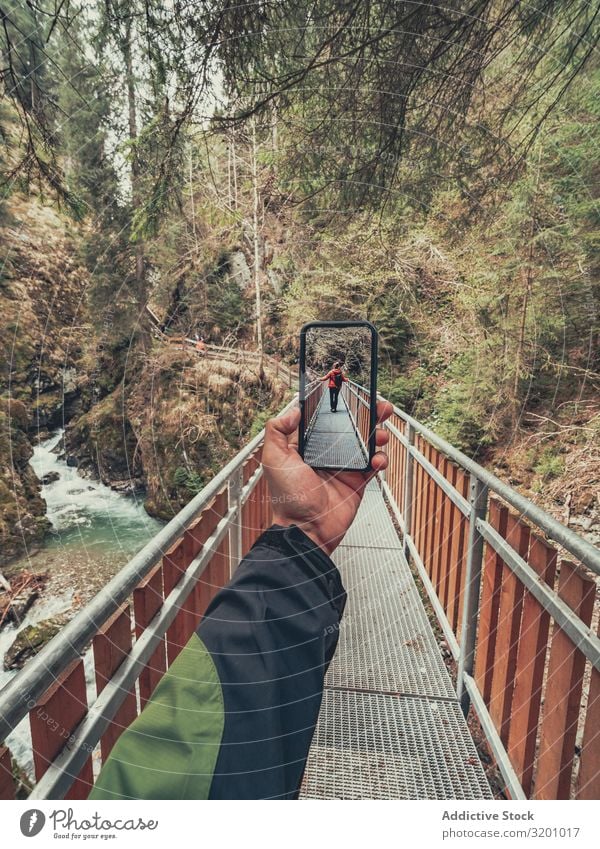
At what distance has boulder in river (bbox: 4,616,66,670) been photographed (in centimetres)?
458

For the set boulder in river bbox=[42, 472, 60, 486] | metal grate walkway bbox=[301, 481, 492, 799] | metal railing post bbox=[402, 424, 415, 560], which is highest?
metal railing post bbox=[402, 424, 415, 560]

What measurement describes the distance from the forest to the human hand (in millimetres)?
643

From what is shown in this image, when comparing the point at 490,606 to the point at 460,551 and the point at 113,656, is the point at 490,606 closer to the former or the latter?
the point at 460,551

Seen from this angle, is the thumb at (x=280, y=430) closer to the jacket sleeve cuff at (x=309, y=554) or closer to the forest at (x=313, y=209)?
the jacket sleeve cuff at (x=309, y=554)

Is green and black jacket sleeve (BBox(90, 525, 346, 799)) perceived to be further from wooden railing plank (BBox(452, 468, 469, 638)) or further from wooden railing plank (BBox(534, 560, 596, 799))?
wooden railing plank (BBox(452, 468, 469, 638))

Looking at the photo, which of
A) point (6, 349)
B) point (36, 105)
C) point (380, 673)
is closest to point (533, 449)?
point (380, 673)

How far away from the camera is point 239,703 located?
1.42 ft

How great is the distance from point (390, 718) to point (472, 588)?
447mm

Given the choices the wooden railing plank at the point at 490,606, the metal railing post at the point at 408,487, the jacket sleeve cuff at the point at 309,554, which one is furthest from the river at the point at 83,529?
the jacket sleeve cuff at the point at 309,554

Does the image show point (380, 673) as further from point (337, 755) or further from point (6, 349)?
point (6, 349)

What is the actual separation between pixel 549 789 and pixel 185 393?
1.70 m

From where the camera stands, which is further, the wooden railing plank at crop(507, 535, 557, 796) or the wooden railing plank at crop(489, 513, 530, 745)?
the wooden railing plank at crop(489, 513, 530, 745)

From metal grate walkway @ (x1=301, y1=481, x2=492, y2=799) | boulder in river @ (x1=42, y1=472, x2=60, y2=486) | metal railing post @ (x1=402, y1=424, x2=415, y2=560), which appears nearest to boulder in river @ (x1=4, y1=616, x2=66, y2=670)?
boulder in river @ (x1=42, y1=472, x2=60, y2=486)

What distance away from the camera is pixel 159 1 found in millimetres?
970
